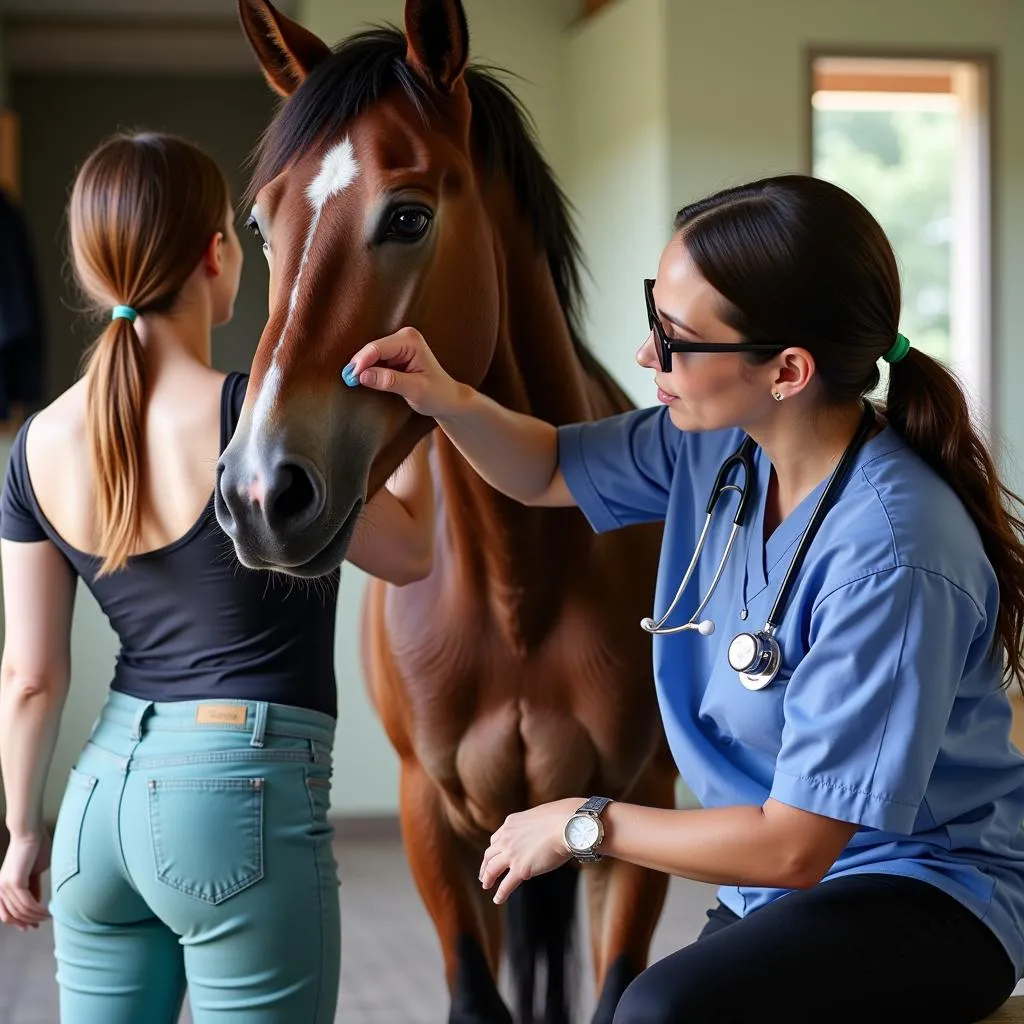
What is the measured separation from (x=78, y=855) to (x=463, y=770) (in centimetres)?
54

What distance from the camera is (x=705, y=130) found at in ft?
12.3

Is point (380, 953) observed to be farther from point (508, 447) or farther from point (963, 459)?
point (963, 459)

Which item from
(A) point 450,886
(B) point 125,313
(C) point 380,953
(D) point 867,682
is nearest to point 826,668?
(D) point 867,682

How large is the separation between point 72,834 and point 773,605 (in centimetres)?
74

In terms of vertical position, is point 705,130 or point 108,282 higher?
point 705,130

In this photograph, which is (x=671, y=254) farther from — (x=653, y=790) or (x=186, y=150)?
(x=653, y=790)

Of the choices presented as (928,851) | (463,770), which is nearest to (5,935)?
(463,770)

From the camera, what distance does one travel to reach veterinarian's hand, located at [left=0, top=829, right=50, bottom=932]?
4.75 feet

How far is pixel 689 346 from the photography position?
1191mm

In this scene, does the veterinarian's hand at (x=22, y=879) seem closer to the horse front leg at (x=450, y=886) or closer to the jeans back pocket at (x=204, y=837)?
the jeans back pocket at (x=204, y=837)

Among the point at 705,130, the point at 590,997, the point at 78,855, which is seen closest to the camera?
the point at 78,855

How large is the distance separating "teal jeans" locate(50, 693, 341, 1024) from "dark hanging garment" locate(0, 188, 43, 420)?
311cm

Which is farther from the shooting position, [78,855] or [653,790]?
[653,790]

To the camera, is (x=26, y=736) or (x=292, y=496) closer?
(x=292, y=496)
